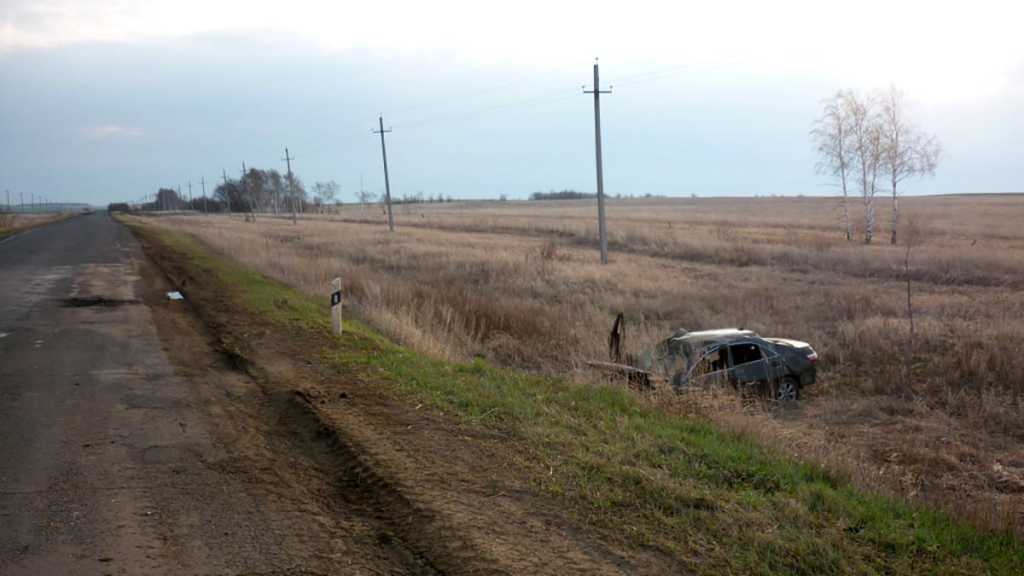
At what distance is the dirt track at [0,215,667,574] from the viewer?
4910 millimetres

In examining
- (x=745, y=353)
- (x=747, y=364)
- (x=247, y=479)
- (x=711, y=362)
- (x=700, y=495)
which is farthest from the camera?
(x=745, y=353)

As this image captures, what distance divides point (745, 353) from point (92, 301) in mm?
13186

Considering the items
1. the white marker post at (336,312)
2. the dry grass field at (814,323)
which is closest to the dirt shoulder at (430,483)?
the white marker post at (336,312)

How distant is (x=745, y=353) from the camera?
13.6 m

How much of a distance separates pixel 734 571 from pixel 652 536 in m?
0.60

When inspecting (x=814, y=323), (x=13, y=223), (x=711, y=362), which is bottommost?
(x=814, y=323)

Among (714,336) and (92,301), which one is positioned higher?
(92,301)

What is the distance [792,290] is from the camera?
83.1ft

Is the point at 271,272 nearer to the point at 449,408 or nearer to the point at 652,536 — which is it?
the point at 449,408

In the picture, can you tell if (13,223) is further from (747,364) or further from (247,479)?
(247,479)

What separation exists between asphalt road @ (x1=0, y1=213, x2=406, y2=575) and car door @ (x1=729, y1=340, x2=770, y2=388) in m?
7.53

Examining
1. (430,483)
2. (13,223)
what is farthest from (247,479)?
(13,223)

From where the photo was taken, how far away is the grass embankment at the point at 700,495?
498 centimetres

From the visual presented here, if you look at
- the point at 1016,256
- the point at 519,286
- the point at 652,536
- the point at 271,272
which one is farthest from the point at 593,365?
the point at 1016,256
